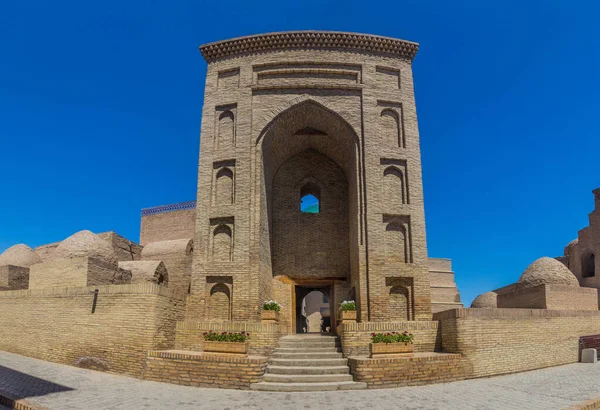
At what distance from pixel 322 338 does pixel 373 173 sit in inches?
187

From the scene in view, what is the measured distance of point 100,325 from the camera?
415 inches

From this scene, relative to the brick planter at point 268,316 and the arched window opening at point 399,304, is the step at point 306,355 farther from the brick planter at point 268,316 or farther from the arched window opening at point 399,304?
the arched window opening at point 399,304

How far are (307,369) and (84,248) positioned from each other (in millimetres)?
6750

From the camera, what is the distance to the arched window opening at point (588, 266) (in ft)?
67.5

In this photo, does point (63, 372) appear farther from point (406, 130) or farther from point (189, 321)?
point (406, 130)

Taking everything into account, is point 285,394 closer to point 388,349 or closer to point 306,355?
point 306,355

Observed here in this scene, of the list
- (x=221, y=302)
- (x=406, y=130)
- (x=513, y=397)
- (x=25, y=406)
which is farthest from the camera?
(x=406, y=130)

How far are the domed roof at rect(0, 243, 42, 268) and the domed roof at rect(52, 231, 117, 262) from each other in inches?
141

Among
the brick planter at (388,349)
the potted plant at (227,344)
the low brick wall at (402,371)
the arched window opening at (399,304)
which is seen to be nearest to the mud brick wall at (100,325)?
the potted plant at (227,344)

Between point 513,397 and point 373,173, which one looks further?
point 373,173

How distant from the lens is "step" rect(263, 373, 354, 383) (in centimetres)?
905

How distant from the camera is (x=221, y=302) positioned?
41.2ft

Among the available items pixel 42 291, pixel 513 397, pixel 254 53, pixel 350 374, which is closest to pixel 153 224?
pixel 42 291

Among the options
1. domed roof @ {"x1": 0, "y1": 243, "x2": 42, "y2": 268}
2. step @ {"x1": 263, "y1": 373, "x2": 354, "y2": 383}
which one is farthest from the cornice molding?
step @ {"x1": 263, "y1": 373, "x2": 354, "y2": 383}
